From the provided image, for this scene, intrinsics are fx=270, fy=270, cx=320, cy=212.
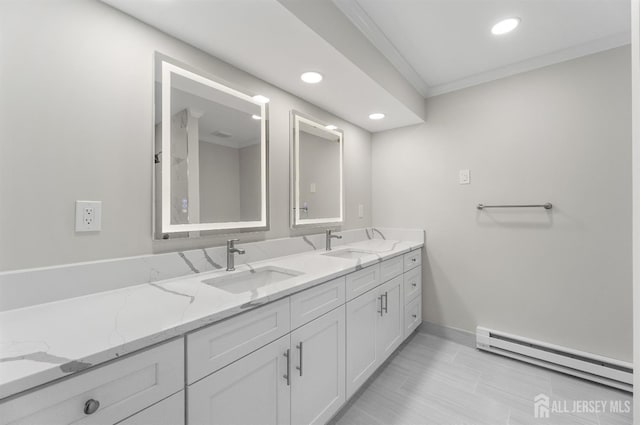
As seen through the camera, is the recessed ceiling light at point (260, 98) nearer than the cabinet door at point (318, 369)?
No

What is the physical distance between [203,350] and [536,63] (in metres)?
2.65

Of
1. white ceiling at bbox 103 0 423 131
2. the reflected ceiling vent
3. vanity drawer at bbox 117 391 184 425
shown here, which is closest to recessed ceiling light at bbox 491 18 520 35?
white ceiling at bbox 103 0 423 131

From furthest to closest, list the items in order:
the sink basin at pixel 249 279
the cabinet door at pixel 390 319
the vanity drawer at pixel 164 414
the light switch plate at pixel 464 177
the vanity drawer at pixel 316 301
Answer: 1. the light switch plate at pixel 464 177
2. the cabinet door at pixel 390 319
3. the sink basin at pixel 249 279
4. the vanity drawer at pixel 316 301
5. the vanity drawer at pixel 164 414

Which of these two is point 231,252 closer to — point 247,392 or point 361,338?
point 247,392

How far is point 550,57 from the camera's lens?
188cm

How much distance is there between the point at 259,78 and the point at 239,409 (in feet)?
5.43

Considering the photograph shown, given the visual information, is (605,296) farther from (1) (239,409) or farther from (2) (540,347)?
(1) (239,409)

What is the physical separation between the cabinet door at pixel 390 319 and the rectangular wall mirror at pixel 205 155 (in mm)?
946

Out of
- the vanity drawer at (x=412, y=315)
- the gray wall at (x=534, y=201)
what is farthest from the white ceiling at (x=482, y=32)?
the vanity drawer at (x=412, y=315)

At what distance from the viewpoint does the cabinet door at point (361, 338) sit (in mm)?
1465

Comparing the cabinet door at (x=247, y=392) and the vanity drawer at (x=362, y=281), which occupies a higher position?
the vanity drawer at (x=362, y=281)

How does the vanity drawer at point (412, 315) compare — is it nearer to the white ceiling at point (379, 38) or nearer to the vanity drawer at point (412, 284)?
the vanity drawer at point (412, 284)

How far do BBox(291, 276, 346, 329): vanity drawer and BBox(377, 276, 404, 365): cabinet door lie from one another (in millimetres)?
486

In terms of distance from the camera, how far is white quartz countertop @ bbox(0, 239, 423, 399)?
556 millimetres
